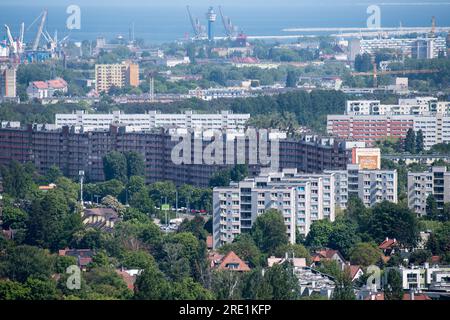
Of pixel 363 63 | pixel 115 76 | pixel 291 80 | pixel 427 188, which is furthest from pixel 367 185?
pixel 363 63

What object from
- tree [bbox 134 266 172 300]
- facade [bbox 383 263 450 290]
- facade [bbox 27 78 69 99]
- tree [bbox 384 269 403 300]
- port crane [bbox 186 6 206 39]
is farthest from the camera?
port crane [bbox 186 6 206 39]

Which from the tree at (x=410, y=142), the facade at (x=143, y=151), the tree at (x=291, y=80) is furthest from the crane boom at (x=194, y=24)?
the facade at (x=143, y=151)

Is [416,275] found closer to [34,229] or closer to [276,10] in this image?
[34,229]

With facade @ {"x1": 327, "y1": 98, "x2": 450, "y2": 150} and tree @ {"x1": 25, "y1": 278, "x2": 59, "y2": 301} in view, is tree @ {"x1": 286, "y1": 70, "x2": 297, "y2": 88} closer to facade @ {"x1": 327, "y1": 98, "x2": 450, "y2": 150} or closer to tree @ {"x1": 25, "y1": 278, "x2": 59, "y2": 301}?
facade @ {"x1": 327, "y1": 98, "x2": 450, "y2": 150}

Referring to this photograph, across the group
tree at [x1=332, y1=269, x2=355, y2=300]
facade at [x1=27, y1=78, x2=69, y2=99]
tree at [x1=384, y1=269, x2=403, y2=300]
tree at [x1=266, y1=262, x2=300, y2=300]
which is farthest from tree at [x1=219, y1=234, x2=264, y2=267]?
facade at [x1=27, y1=78, x2=69, y2=99]

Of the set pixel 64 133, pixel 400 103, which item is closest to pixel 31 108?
pixel 400 103

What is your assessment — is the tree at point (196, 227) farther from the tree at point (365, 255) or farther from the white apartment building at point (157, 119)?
the white apartment building at point (157, 119)
